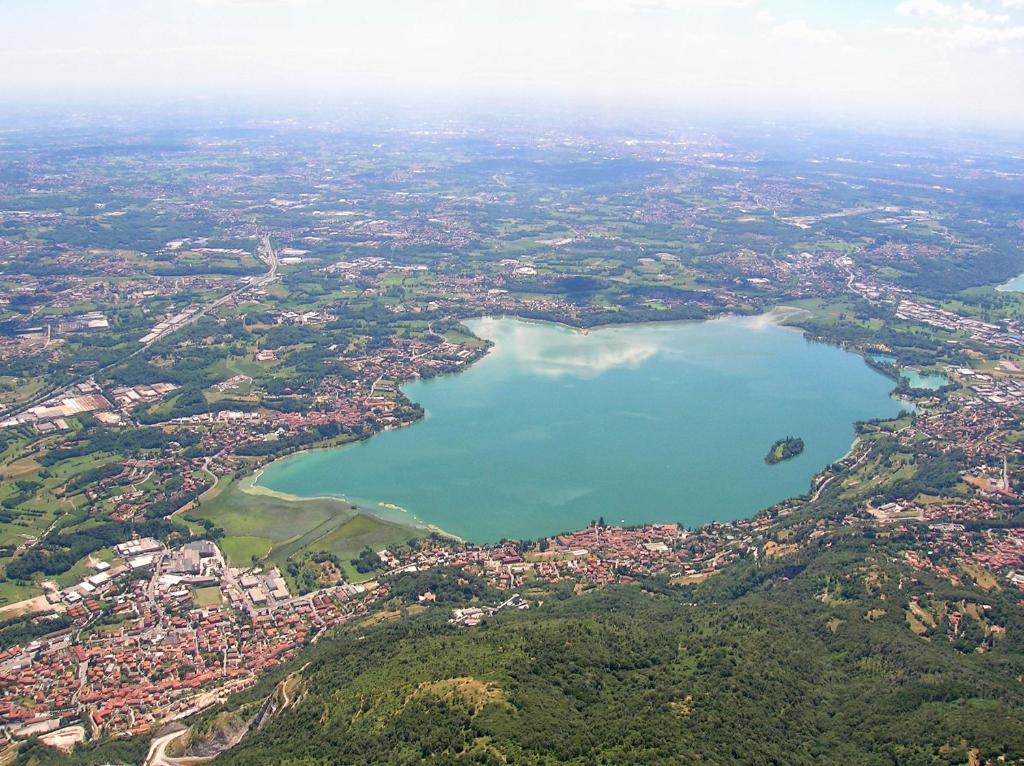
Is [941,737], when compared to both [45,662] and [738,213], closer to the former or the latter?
[45,662]

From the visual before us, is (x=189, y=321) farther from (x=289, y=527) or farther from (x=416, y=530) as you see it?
(x=416, y=530)

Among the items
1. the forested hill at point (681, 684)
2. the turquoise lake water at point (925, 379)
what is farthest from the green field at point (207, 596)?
the turquoise lake water at point (925, 379)

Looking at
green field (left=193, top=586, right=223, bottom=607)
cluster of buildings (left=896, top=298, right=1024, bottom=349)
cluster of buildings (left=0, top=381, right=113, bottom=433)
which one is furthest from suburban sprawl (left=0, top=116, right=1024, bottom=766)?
cluster of buildings (left=896, top=298, right=1024, bottom=349)

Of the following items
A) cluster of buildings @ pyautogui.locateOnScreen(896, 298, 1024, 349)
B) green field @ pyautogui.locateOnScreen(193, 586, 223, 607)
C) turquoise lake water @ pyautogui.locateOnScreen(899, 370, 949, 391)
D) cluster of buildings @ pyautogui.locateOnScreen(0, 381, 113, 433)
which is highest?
cluster of buildings @ pyautogui.locateOnScreen(896, 298, 1024, 349)

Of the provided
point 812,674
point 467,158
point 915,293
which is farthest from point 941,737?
point 467,158

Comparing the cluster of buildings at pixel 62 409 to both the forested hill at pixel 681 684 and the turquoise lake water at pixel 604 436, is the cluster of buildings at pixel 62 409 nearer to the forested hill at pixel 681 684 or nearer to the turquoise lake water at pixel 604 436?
the turquoise lake water at pixel 604 436

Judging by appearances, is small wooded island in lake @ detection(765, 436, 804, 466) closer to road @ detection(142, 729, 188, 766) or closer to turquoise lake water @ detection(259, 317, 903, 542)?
turquoise lake water @ detection(259, 317, 903, 542)
